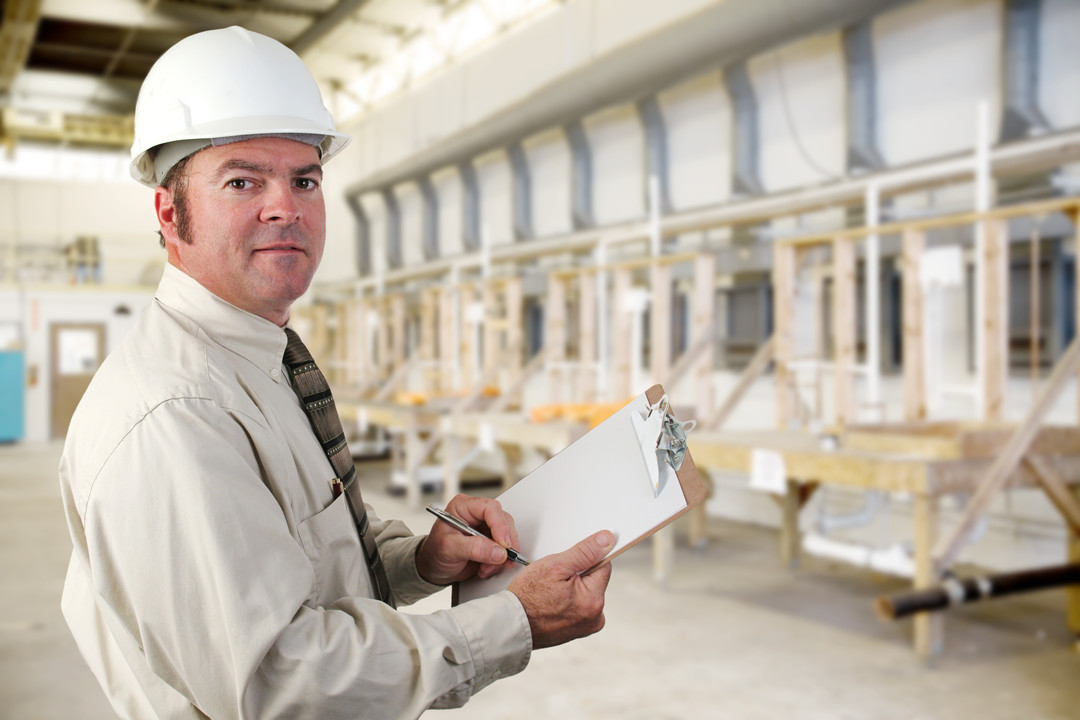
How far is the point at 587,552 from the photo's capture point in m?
1.06

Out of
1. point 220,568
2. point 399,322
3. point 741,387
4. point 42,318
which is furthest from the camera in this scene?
point 42,318

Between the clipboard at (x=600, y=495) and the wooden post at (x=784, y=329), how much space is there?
3.52 metres

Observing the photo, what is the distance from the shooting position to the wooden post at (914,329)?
400 cm

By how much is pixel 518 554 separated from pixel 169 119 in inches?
26.9

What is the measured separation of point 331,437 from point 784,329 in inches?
149

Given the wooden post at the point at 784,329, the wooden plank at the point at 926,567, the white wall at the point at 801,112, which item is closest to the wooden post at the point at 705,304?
the wooden post at the point at 784,329

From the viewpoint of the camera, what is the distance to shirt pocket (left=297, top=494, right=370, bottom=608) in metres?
1.05

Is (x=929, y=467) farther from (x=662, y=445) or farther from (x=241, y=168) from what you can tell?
(x=241, y=168)

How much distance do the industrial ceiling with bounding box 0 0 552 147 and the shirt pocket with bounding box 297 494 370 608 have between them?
764cm

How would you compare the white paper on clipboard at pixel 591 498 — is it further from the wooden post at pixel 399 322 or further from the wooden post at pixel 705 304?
the wooden post at pixel 399 322

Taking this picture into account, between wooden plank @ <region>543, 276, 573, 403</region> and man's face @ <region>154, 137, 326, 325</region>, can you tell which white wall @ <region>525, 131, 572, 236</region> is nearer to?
wooden plank @ <region>543, 276, 573, 403</region>

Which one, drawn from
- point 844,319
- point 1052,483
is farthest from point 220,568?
point 844,319

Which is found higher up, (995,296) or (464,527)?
(995,296)

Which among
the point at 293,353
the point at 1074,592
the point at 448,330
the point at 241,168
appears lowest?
the point at 1074,592
